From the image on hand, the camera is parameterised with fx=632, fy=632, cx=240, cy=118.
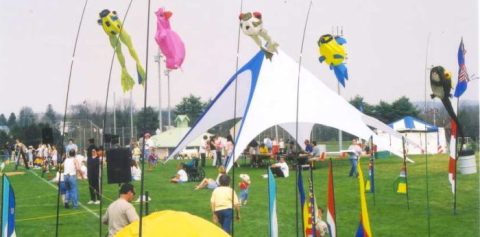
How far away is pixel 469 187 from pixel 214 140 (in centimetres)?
1149

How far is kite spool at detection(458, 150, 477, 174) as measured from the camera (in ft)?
48.8

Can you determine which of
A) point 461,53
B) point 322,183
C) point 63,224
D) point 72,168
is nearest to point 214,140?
point 322,183

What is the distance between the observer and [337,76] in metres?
19.0

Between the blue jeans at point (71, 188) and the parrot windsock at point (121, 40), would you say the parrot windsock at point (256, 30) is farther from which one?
the blue jeans at point (71, 188)

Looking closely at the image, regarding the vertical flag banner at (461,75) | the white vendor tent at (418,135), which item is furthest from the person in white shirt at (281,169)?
the white vendor tent at (418,135)

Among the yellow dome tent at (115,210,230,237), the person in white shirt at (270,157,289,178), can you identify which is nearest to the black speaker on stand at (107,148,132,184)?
the yellow dome tent at (115,210,230,237)

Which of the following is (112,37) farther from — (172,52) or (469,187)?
(469,187)

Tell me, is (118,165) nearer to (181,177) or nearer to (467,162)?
(181,177)

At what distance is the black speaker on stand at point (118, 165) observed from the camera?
8031 mm

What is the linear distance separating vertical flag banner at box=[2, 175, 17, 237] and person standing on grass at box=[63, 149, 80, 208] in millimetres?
7351

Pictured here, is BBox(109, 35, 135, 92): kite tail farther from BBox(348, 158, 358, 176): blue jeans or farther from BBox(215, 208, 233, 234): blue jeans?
BBox(348, 158, 358, 176): blue jeans

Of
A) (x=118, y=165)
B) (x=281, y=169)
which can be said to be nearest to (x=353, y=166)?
(x=281, y=169)

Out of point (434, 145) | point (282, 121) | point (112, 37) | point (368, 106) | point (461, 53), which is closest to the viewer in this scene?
point (112, 37)

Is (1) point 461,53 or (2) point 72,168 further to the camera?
(2) point 72,168
